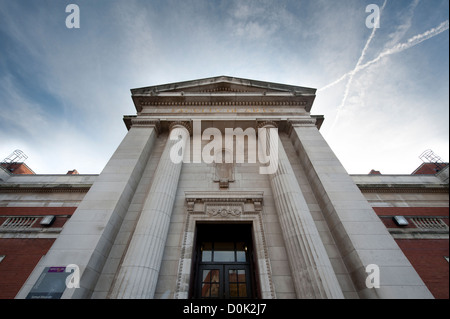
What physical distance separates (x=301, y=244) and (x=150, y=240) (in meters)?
5.09

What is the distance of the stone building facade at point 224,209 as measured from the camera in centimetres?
568

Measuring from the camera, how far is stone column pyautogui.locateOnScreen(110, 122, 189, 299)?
532 centimetres

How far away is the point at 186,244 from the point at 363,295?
19.0ft

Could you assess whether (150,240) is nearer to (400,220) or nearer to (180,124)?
(180,124)

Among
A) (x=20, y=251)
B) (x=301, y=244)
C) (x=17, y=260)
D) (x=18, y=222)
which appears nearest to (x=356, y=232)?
(x=301, y=244)

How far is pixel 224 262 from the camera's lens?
7590mm

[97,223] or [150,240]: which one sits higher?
[97,223]

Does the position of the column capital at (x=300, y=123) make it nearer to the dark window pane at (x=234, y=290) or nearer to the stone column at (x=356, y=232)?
the stone column at (x=356, y=232)

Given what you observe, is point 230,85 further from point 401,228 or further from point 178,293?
point 401,228

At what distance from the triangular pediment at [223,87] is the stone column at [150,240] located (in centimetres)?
538

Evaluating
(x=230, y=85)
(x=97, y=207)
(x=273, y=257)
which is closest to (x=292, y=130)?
(x=230, y=85)

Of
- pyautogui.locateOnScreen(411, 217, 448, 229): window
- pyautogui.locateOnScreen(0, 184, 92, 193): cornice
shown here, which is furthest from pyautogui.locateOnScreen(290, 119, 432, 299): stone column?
pyautogui.locateOnScreen(0, 184, 92, 193): cornice

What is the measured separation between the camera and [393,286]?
516cm
